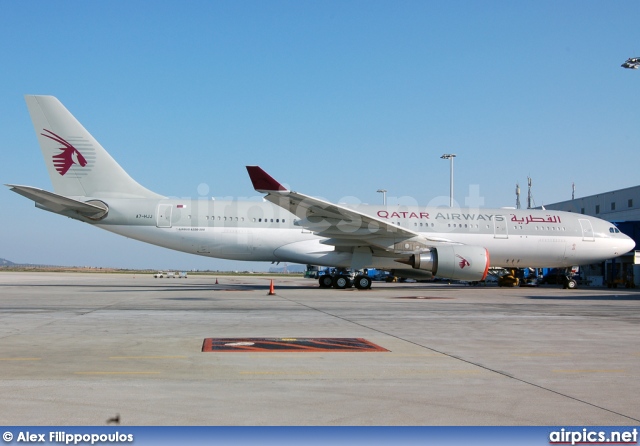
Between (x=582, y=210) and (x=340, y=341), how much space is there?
51.3 metres

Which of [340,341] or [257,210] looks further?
[257,210]

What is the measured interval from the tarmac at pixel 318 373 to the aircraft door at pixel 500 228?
1565cm

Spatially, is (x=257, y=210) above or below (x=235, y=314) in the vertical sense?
above

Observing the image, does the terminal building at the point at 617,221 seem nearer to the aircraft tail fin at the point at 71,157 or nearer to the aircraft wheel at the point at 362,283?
the aircraft wheel at the point at 362,283

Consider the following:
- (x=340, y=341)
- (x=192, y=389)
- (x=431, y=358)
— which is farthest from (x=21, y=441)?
(x=340, y=341)

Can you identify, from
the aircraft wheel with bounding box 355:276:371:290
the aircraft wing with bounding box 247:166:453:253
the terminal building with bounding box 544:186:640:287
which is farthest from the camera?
the terminal building with bounding box 544:186:640:287

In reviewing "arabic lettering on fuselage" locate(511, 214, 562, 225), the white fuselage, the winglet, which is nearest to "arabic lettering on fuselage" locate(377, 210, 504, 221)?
the white fuselage

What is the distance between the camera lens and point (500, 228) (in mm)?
28953

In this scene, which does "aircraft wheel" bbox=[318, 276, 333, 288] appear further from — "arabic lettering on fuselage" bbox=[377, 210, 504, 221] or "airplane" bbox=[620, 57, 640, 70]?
"airplane" bbox=[620, 57, 640, 70]

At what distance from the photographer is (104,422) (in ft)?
15.2

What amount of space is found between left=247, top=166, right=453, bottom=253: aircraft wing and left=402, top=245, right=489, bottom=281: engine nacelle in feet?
4.71

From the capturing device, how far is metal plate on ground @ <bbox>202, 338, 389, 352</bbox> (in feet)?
28.7

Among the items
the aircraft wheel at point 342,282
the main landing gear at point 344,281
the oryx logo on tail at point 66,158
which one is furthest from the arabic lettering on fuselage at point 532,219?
the oryx logo on tail at point 66,158

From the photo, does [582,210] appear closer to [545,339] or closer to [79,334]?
[545,339]
